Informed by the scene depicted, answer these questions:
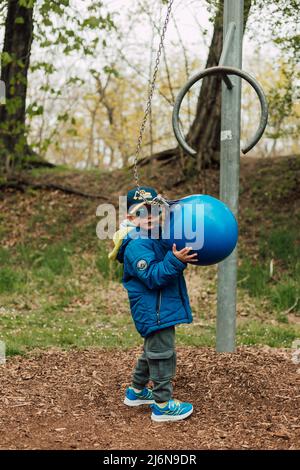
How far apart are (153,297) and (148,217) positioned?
544 mm

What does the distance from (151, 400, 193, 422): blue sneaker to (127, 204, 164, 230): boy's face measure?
1.23 meters

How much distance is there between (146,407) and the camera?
455 cm

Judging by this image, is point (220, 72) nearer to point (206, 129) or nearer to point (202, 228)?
point (202, 228)

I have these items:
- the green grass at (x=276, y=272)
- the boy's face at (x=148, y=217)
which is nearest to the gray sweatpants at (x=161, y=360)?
the boy's face at (x=148, y=217)

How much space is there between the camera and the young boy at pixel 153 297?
13.4ft

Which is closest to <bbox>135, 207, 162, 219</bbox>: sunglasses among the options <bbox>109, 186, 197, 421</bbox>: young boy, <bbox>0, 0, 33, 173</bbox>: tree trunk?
<bbox>109, 186, 197, 421</bbox>: young boy

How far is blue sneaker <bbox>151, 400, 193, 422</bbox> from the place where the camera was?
418 cm

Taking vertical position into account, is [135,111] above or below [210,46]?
above

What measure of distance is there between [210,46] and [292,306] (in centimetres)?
543

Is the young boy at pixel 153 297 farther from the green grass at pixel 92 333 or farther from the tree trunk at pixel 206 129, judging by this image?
the tree trunk at pixel 206 129

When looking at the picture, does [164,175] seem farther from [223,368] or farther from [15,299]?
[223,368]

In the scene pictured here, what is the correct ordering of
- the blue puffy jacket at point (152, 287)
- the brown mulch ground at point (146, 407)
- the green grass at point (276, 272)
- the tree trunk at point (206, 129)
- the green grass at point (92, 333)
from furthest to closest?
the tree trunk at point (206, 129), the green grass at point (276, 272), the green grass at point (92, 333), the blue puffy jacket at point (152, 287), the brown mulch ground at point (146, 407)
